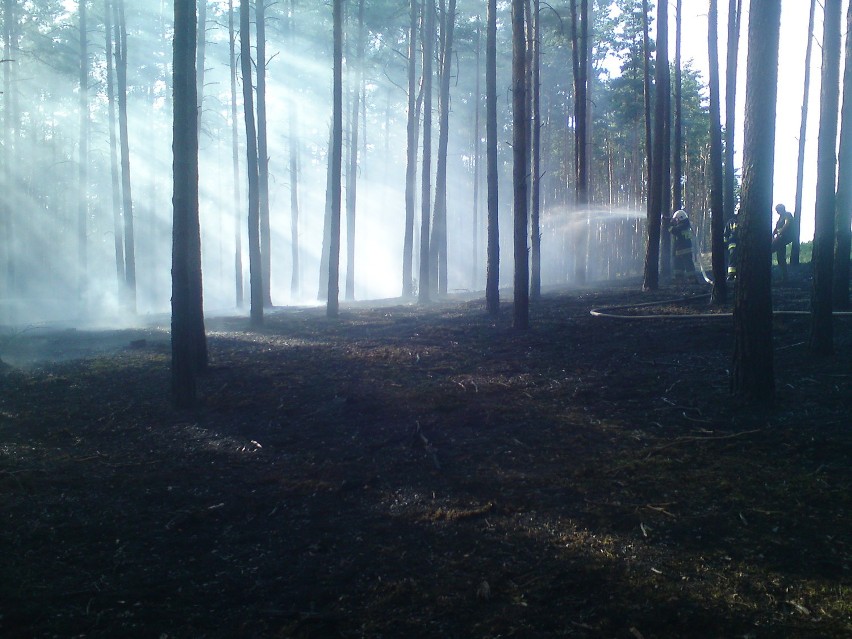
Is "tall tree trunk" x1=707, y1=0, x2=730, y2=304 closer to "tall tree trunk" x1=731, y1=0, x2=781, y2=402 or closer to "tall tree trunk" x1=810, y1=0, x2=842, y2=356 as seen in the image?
"tall tree trunk" x1=810, y1=0, x2=842, y2=356

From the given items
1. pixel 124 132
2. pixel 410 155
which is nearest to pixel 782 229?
pixel 410 155

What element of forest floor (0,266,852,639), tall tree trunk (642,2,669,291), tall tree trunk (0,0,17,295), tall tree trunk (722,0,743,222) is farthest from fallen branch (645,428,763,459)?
tall tree trunk (0,0,17,295)

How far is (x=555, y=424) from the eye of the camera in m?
8.57

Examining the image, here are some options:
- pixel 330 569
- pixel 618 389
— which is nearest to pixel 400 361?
pixel 618 389

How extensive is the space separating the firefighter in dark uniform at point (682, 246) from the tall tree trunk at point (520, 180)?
7355mm

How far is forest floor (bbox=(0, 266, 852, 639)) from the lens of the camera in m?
4.68

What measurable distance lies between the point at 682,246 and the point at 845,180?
9420mm

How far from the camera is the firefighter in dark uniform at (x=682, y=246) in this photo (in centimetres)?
1936

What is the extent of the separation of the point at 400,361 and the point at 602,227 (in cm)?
3239

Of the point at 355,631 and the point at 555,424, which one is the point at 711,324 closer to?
the point at 555,424

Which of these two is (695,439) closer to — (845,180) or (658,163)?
(845,180)

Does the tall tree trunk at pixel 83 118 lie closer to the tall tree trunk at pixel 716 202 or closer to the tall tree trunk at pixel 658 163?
the tall tree trunk at pixel 658 163

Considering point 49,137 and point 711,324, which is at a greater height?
point 49,137

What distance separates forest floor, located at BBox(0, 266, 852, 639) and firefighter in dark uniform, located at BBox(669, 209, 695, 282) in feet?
23.5
